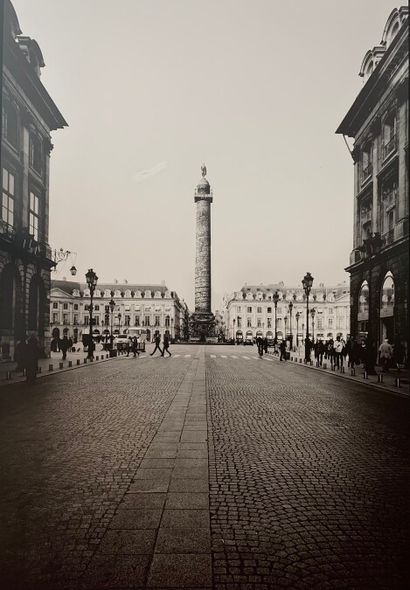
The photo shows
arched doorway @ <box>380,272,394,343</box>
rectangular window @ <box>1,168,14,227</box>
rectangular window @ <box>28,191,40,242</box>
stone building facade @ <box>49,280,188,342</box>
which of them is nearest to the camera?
rectangular window @ <box>1,168,14,227</box>

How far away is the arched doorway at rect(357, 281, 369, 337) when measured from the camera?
3709 cm

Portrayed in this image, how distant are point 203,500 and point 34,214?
30.3 metres

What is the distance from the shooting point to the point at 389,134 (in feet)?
111

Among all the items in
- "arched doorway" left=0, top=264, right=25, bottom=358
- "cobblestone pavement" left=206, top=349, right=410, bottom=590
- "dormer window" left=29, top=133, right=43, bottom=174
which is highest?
"dormer window" left=29, top=133, right=43, bottom=174

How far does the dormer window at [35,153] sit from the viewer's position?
Result: 33094 millimetres

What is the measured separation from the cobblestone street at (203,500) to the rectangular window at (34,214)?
885 inches

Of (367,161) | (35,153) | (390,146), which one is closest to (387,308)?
(390,146)

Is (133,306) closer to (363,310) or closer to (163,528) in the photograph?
(363,310)

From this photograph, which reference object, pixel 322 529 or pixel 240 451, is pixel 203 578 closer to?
pixel 322 529

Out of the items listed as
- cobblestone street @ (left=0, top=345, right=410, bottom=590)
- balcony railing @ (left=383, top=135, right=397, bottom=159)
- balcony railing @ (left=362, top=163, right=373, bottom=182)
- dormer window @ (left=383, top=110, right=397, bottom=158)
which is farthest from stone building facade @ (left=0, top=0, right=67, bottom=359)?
balcony railing @ (left=362, top=163, right=373, bottom=182)

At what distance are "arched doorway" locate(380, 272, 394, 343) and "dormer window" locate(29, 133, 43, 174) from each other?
21.9 meters

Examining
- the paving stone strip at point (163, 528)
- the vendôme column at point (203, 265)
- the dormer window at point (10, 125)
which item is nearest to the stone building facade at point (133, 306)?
the vendôme column at point (203, 265)

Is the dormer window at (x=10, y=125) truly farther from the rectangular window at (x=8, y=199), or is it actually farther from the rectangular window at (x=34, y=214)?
the rectangular window at (x=34, y=214)

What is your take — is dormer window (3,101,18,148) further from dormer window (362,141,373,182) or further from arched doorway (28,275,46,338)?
dormer window (362,141,373,182)
